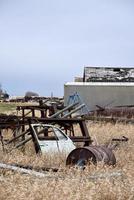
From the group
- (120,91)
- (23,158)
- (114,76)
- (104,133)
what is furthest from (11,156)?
(114,76)

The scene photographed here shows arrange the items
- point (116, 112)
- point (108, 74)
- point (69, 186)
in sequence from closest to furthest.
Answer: point (69, 186) → point (116, 112) → point (108, 74)

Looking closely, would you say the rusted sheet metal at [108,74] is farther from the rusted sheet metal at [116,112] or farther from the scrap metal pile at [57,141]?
the scrap metal pile at [57,141]

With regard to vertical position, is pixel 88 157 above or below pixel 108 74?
below

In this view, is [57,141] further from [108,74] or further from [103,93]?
[108,74]

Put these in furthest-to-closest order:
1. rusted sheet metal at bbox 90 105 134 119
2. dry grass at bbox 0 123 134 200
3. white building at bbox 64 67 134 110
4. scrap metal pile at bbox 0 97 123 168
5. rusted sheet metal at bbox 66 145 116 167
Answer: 1. white building at bbox 64 67 134 110
2. rusted sheet metal at bbox 90 105 134 119
3. scrap metal pile at bbox 0 97 123 168
4. rusted sheet metal at bbox 66 145 116 167
5. dry grass at bbox 0 123 134 200

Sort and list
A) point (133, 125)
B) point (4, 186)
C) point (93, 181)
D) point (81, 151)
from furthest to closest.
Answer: point (133, 125)
point (81, 151)
point (93, 181)
point (4, 186)

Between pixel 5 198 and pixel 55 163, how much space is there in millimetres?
3052

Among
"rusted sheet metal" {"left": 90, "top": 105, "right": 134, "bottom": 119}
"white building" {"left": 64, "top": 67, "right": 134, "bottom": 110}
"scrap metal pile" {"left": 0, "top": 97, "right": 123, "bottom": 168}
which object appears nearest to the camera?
"scrap metal pile" {"left": 0, "top": 97, "right": 123, "bottom": 168}

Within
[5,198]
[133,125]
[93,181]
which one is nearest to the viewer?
[5,198]

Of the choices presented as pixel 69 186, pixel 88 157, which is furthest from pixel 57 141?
pixel 69 186

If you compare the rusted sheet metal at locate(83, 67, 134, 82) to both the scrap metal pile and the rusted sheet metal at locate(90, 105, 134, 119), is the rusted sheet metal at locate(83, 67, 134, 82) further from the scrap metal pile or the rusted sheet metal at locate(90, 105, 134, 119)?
the scrap metal pile

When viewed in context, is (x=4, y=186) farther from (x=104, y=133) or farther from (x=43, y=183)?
(x=104, y=133)

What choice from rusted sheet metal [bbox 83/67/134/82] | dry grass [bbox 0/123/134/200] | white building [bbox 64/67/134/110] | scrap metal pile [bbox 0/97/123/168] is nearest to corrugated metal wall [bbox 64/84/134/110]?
white building [bbox 64/67/134/110]

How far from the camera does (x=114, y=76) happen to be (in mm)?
41781
